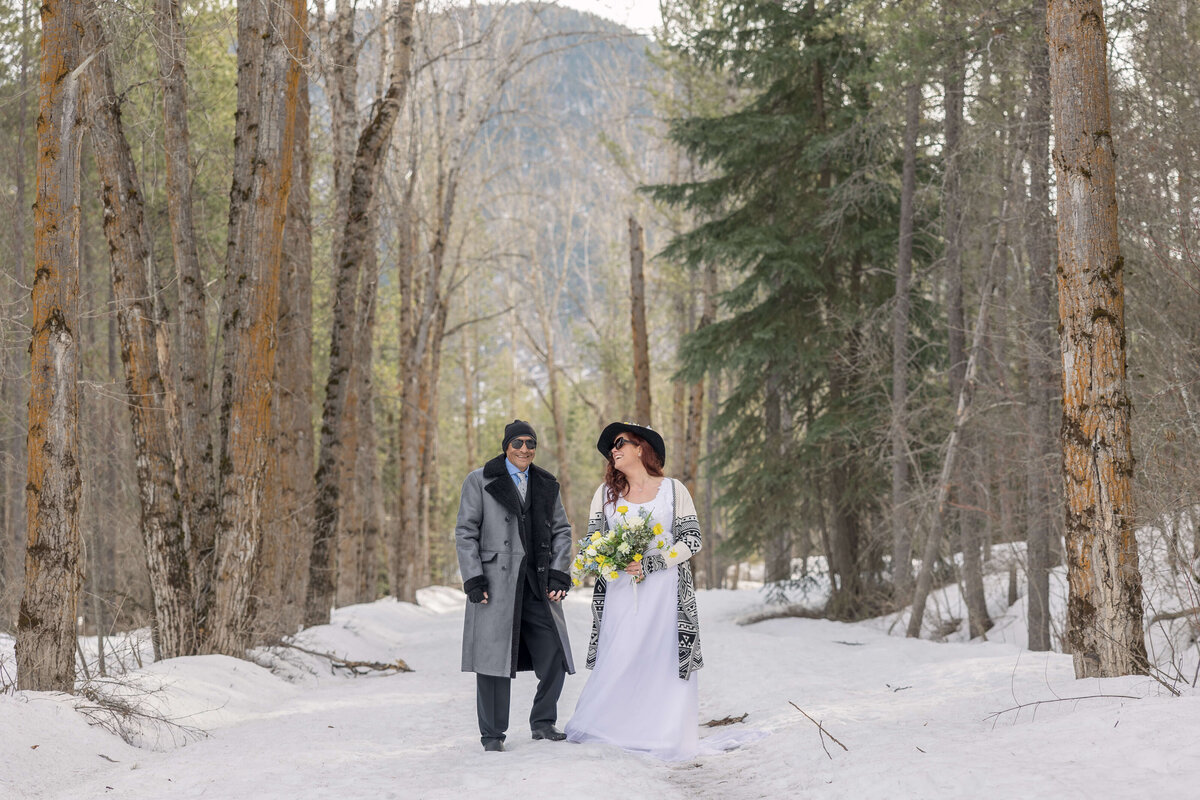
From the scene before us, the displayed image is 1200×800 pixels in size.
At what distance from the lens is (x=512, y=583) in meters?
6.57

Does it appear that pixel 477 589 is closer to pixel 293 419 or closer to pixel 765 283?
pixel 293 419

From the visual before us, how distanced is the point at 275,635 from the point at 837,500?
9713 mm

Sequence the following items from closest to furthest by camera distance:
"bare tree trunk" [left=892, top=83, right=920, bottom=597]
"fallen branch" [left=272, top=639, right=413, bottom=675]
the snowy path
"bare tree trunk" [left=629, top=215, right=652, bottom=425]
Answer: the snowy path
"fallen branch" [left=272, top=639, right=413, bottom=675]
"bare tree trunk" [left=892, top=83, right=920, bottom=597]
"bare tree trunk" [left=629, top=215, right=652, bottom=425]

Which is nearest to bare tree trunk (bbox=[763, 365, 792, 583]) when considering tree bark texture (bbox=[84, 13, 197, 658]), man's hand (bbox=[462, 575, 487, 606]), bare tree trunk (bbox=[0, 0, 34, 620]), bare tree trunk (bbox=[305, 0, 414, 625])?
bare tree trunk (bbox=[305, 0, 414, 625])

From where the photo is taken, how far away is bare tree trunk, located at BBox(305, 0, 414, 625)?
41.7ft

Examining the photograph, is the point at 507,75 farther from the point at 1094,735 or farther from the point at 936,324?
the point at 1094,735

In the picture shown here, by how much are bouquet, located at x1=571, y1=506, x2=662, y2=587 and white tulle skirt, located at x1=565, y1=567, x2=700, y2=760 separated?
23cm

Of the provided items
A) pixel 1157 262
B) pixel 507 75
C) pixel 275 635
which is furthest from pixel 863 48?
pixel 275 635

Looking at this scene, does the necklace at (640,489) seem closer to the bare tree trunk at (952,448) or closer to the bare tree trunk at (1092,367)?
the bare tree trunk at (1092,367)

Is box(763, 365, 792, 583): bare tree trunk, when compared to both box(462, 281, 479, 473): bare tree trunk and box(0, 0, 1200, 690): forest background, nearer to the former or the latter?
box(0, 0, 1200, 690): forest background

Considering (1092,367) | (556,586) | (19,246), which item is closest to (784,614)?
(1092,367)

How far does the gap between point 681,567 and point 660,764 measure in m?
1.30

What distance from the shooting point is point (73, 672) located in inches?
265

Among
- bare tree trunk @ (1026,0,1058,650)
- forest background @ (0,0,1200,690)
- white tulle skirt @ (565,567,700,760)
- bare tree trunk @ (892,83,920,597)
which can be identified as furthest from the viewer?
bare tree trunk @ (892,83,920,597)
